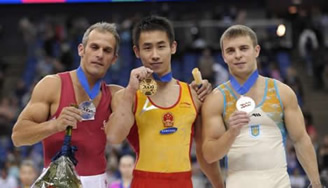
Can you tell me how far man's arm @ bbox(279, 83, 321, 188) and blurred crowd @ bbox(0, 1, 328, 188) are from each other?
726 centimetres

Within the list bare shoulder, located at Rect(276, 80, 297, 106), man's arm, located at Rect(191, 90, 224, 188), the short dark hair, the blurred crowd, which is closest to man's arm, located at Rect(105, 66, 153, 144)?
the short dark hair

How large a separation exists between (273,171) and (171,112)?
2.66 ft

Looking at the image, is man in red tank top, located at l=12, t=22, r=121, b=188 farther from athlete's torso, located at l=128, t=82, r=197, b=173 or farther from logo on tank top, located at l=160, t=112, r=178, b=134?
logo on tank top, located at l=160, t=112, r=178, b=134

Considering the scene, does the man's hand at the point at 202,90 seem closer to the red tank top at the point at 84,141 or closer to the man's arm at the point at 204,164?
the man's arm at the point at 204,164

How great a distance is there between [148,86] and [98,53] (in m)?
0.51

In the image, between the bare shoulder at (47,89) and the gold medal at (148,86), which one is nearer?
the gold medal at (148,86)

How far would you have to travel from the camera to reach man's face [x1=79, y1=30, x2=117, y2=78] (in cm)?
461

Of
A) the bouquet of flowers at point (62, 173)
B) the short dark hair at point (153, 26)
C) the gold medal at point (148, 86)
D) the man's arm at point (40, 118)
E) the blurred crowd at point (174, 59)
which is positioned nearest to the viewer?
the bouquet of flowers at point (62, 173)

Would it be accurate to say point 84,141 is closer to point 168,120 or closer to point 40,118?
point 40,118

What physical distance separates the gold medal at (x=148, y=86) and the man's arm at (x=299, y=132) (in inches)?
35.3

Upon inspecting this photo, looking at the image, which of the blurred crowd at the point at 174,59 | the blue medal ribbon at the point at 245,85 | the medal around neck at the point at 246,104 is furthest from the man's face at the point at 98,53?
the blurred crowd at the point at 174,59

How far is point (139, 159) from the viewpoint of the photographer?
4547 millimetres

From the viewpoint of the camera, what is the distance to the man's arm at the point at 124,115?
4266mm

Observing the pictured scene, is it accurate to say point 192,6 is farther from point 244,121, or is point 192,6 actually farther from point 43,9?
point 244,121
